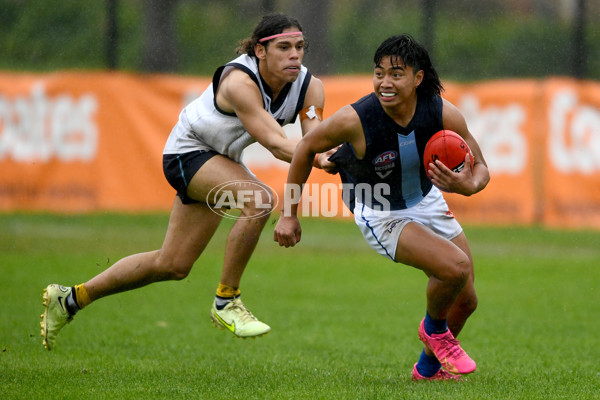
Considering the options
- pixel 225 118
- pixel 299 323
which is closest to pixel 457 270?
pixel 225 118

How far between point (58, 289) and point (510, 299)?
4.72 m

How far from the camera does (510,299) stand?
8883 mm

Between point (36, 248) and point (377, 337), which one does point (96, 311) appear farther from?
point (36, 248)

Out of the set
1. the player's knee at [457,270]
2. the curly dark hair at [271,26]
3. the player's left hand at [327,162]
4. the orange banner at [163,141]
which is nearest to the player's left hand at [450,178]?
the player's knee at [457,270]

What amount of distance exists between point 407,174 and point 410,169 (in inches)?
1.7

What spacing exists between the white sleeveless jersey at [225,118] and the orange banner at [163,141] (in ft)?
21.1

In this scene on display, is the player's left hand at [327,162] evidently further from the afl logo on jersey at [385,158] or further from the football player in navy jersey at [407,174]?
the afl logo on jersey at [385,158]

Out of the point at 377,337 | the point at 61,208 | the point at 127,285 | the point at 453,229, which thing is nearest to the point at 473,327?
the point at 377,337

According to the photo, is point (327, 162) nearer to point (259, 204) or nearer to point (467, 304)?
point (259, 204)

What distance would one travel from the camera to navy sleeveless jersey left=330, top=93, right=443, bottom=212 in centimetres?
498

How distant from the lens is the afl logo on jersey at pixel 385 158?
16.5ft

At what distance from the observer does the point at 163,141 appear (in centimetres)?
1295

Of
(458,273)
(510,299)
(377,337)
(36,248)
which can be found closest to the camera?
(458,273)

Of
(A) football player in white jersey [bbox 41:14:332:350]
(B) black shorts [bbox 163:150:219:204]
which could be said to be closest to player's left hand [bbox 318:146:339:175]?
(A) football player in white jersey [bbox 41:14:332:350]
